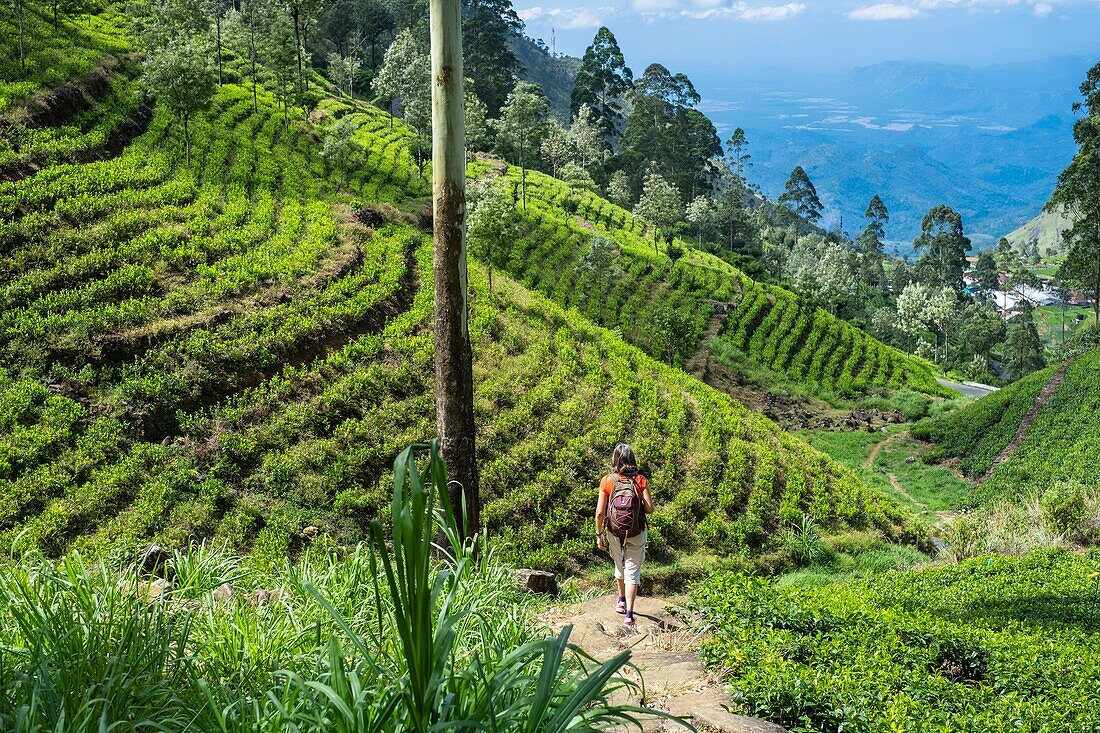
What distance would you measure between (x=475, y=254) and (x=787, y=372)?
73.4 feet

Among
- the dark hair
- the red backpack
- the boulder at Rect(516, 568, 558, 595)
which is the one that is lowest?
the boulder at Rect(516, 568, 558, 595)

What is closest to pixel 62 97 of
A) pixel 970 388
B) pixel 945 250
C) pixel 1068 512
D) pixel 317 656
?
pixel 317 656

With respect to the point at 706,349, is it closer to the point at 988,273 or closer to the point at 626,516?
the point at 626,516

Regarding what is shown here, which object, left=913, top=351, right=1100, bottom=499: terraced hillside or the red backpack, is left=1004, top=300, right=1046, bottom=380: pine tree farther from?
the red backpack

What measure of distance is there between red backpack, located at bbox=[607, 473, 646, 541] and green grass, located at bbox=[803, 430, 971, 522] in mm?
16099

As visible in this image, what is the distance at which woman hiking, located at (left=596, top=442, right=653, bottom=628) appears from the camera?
6.64 metres

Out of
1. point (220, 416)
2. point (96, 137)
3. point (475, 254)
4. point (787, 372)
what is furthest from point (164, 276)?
point (787, 372)

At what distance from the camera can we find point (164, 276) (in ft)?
53.3

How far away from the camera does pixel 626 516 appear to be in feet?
21.9

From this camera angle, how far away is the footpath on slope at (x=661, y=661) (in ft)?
12.6

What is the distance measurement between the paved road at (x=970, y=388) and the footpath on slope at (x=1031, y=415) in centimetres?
2248

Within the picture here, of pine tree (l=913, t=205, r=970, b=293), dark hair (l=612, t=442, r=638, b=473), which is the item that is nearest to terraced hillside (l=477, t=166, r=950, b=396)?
dark hair (l=612, t=442, r=638, b=473)

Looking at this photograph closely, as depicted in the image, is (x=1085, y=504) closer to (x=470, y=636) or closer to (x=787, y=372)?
(x=470, y=636)

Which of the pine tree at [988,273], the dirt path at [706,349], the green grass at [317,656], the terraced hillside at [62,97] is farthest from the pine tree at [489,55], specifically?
the pine tree at [988,273]
